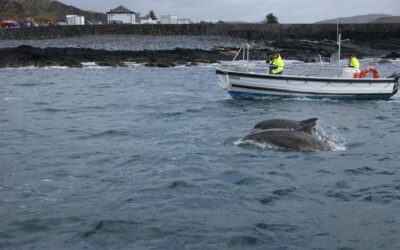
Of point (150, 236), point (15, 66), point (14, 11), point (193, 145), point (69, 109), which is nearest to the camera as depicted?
point (150, 236)

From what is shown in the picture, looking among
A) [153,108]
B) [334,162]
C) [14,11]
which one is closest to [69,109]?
[153,108]

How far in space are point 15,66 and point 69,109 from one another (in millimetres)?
24284

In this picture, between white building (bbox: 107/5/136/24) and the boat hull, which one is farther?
white building (bbox: 107/5/136/24)

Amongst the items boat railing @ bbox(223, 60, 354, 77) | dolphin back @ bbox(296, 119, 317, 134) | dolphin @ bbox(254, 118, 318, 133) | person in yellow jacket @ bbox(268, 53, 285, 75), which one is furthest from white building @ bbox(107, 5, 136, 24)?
dolphin back @ bbox(296, 119, 317, 134)

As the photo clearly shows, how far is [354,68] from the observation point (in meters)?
26.0

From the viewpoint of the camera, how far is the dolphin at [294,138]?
14.1 m

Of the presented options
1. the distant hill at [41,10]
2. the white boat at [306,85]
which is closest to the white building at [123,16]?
the distant hill at [41,10]

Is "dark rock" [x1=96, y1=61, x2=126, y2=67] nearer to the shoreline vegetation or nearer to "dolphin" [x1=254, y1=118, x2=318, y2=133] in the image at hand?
the shoreline vegetation

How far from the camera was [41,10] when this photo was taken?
497 ft

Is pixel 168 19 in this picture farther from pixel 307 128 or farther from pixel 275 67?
pixel 307 128

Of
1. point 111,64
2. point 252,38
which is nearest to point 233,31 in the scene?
point 252,38

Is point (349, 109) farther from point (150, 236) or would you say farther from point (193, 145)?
point (150, 236)

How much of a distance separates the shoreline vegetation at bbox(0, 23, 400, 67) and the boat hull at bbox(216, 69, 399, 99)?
25096mm

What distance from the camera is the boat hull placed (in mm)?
25328
